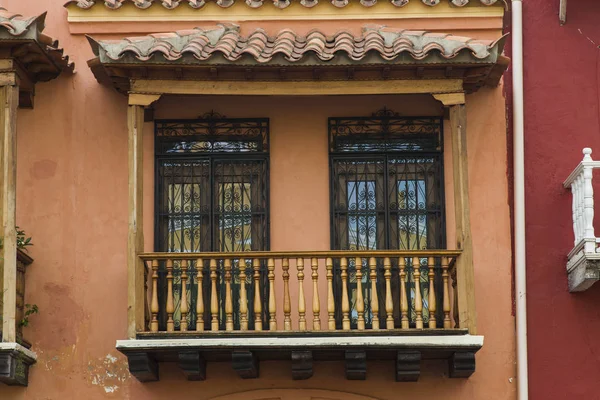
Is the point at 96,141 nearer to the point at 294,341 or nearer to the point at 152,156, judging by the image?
the point at 152,156

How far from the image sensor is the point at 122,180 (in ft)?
53.5

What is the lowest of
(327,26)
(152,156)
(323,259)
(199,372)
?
(199,372)

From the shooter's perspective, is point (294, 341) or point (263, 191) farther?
point (263, 191)

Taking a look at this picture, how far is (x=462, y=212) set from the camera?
15.4m

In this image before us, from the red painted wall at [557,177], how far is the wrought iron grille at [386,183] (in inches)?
39.3

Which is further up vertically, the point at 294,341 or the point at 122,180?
the point at 122,180

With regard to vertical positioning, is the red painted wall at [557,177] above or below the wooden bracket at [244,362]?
above

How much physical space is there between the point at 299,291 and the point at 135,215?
1.76 meters

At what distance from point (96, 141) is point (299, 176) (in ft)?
6.97

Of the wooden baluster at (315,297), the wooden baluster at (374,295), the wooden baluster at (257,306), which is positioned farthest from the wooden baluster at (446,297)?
the wooden baluster at (257,306)

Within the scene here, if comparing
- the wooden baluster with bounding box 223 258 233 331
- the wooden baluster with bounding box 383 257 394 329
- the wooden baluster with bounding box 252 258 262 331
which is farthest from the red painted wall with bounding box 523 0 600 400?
the wooden baluster with bounding box 223 258 233 331

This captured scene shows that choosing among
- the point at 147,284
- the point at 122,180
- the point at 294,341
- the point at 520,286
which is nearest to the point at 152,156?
the point at 122,180

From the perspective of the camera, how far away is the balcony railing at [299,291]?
1533 centimetres

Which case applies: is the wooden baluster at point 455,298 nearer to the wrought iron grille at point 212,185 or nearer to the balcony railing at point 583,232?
the balcony railing at point 583,232
